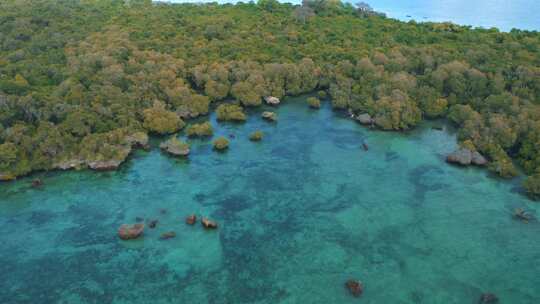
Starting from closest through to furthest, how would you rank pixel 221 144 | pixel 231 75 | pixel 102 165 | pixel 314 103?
pixel 102 165, pixel 221 144, pixel 314 103, pixel 231 75

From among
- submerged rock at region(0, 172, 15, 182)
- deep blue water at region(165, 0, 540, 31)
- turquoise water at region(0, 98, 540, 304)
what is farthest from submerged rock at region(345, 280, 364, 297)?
deep blue water at region(165, 0, 540, 31)

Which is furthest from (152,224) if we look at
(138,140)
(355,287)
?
(355,287)

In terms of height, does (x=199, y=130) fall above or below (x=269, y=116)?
below

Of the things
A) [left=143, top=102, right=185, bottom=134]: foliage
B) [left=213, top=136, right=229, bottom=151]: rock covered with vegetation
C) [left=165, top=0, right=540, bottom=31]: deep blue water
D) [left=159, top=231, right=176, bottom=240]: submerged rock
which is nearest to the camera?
[left=159, top=231, right=176, bottom=240]: submerged rock

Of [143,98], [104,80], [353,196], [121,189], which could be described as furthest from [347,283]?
[104,80]

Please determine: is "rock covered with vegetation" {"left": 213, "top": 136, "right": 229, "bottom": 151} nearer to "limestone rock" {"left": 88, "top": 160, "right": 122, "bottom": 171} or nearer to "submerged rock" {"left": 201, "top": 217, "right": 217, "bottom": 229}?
"limestone rock" {"left": 88, "top": 160, "right": 122, "bottom": 171}

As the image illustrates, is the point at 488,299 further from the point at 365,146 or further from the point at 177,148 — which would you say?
the point at 177,148

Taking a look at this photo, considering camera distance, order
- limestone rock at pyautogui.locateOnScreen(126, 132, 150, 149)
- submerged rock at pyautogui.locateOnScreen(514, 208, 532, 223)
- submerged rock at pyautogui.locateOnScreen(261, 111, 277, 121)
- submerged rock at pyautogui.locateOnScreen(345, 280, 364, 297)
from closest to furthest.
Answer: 1. submerged rock at pyautogui.locateOnScreen(345, 280, 364, 297)
2. submerged rock at pyautogui.locateOnScreen(514, 208, 532, 223)
3. limestone rock at pyautogui.locateOnScreen(126, 132, 150, 149)
4. submerged rock at pyautogui.locateOnScreen(261, 111, 277, 121)
